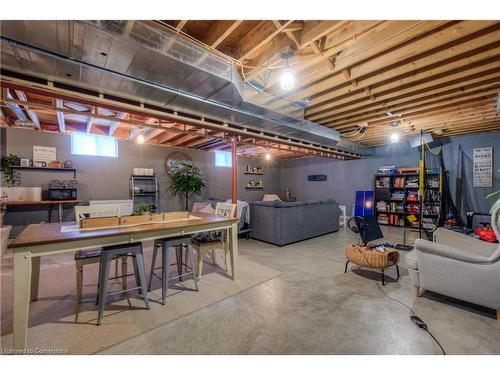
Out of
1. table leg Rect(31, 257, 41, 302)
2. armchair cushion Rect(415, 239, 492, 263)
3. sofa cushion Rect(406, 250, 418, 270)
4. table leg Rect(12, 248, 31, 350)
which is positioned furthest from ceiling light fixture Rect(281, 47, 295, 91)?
table leg Rect(31, 257, 41, 302)

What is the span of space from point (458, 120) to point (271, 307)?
218 inches

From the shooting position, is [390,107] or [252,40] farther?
[390,107]

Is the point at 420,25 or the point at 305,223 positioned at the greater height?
the point at 420,25

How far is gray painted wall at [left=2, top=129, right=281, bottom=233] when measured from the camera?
492 cm

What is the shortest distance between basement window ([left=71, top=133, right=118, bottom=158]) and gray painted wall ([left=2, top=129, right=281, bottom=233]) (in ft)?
0.33

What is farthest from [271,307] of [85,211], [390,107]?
[390,107]

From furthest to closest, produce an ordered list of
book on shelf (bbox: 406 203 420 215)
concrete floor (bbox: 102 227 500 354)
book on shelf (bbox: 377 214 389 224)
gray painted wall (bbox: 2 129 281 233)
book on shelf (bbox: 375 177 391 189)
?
1. book on shelf (bbox: 377 214 389 224)
2. book on shelf (bbox: 375 177 391 189)
3. book on shelf (bbox: 406 203 420 215)
4. gray painted wall (bbox: 2 129 281 233)
5. concrete floor (bbox: 102 227 500 354)

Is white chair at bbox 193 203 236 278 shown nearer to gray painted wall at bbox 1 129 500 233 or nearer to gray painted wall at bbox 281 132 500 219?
gray painted wall at bbox 1 129 500 233

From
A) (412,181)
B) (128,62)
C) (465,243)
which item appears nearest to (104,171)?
(128,62)

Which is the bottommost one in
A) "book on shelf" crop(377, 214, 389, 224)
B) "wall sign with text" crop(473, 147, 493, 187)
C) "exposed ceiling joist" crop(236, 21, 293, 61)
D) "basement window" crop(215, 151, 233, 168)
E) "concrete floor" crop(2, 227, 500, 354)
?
"concrete floor" crop(2, 227, 500, 354)

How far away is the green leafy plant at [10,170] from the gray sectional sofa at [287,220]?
510 cm

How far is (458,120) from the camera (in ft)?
15.5
